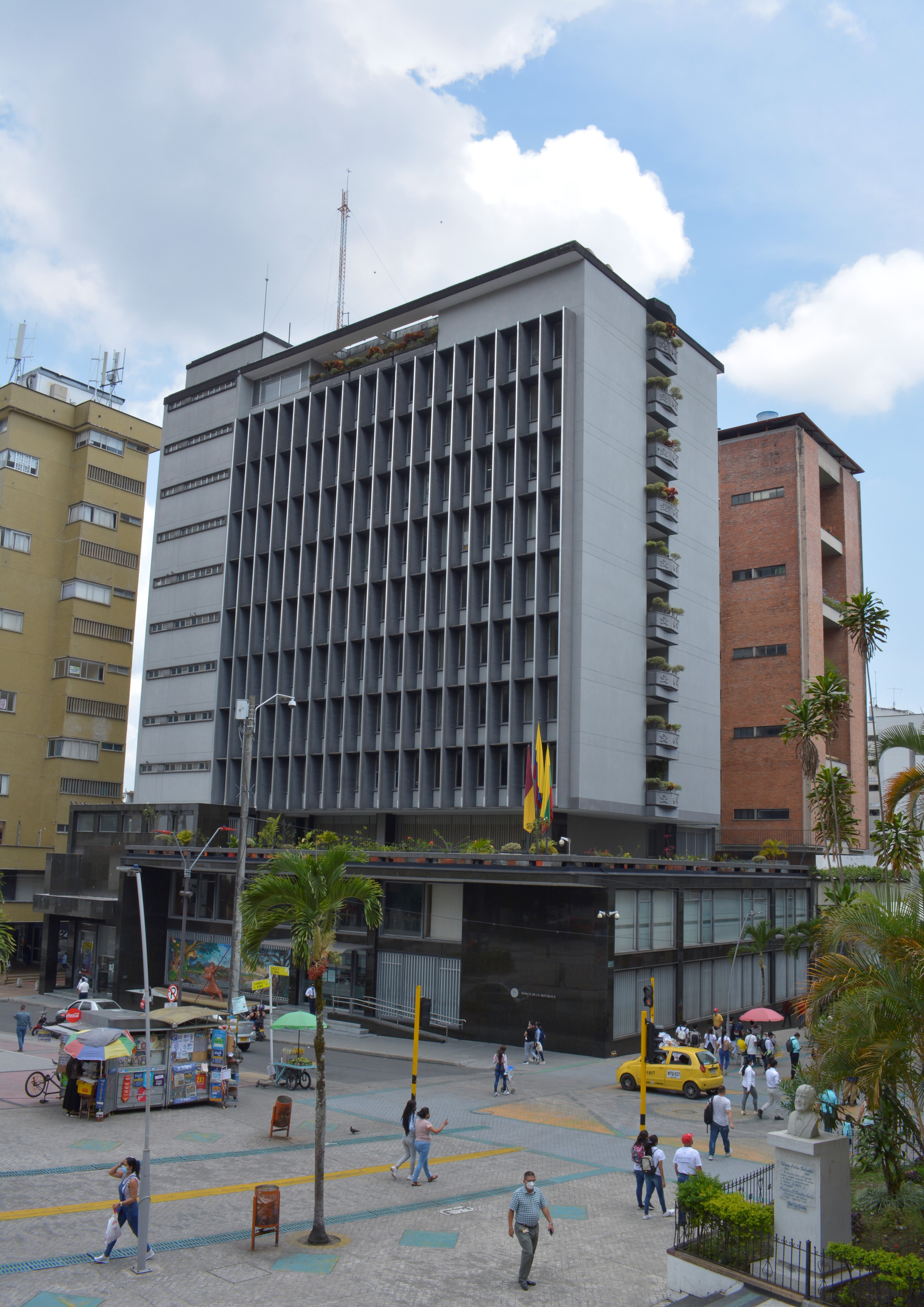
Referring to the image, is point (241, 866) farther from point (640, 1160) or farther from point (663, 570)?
point (663, 570)

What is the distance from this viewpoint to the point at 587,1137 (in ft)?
87.3

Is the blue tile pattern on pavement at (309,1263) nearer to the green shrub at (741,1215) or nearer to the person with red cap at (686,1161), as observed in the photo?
the green shrub at (741,1215)

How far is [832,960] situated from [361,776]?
45.1 m

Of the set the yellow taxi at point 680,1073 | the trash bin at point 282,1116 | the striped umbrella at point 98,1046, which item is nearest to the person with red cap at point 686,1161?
the trash bin at point 282,1116

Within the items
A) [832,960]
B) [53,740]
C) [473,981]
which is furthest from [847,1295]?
[53,740]

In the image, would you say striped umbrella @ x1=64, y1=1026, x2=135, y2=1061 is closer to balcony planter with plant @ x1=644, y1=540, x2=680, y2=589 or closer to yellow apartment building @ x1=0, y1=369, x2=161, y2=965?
balcony planter with plant @ x1=644, y1=540, x2=680, y2=589

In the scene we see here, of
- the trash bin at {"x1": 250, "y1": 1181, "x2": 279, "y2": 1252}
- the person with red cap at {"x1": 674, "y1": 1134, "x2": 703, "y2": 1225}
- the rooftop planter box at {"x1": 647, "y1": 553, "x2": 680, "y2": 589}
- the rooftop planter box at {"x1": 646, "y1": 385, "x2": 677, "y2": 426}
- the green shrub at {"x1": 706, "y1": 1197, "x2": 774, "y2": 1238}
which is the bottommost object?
the trash bin at {"x1": 250, "y1": 1181, "x2": 279, "y2": 1252}

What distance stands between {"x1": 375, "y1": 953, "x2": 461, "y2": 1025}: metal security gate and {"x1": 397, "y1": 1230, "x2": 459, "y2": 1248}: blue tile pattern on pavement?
26009 mm

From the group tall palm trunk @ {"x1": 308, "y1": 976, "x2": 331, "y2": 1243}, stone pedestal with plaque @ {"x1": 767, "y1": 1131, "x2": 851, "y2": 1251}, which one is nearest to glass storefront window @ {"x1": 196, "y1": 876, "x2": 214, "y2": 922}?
tall palm trunk @ {"x1": 308, "y1": 976, "x2": 331, "y2": 1243}

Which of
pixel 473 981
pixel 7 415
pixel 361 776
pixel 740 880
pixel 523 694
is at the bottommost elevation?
pixel 473 981

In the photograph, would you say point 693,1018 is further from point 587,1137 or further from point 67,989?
point 67,989

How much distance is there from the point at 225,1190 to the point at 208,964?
39580mm

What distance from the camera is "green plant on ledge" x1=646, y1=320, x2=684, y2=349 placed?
60.4m

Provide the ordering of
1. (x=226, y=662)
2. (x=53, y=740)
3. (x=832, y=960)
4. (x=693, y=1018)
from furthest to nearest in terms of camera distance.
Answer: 1. (x=53, y=740)
2. (x=226, y=662)
3. (x=693, y=1018)
4. (x=832, y=960)
